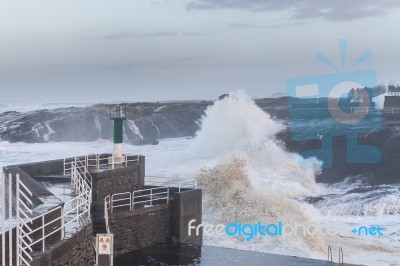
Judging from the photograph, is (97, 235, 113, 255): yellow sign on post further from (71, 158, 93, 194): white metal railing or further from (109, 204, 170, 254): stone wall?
(109, 204, 170, 254): stone wall

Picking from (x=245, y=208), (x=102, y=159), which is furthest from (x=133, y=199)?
(x=245, y=208)

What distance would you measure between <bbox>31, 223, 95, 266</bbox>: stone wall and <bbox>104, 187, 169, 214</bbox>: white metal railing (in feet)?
11.5

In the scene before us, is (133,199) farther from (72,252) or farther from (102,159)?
(72,252)

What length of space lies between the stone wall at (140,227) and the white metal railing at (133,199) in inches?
10.9

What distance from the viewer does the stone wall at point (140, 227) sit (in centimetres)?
1209

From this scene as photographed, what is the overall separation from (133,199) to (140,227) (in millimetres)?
1002

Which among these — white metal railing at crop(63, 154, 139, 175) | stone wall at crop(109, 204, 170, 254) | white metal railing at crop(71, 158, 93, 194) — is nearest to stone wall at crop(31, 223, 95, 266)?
white metal railing at crop(71, 158, 93, 194)

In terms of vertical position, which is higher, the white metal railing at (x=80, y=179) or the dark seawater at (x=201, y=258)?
the white metal railing at (x=80, y=179)

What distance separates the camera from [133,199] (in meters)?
13.5

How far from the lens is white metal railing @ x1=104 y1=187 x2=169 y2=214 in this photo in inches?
496

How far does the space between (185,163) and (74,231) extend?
2667 centimetres

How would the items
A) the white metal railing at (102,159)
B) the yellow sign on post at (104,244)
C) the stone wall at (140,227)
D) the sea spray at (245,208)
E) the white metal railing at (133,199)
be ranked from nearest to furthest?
the yellow sign on post at (104,244), the stone wall at (140,227), the white metal railing at (133,199), the white metal railing at (102,159), the sea spray at (245,208)

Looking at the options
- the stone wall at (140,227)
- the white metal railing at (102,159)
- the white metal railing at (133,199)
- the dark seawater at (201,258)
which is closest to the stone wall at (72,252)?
the dark seawater at (201,258)

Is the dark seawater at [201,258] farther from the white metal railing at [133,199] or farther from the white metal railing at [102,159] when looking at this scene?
the white metal railing at [102,159]
